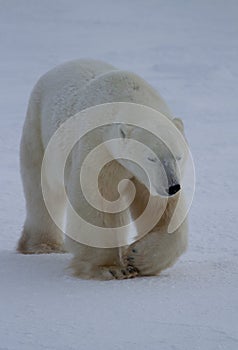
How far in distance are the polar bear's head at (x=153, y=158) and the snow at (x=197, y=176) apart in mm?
428

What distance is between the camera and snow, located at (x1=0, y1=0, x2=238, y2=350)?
9.05 ft

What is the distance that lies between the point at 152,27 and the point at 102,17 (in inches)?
42.8

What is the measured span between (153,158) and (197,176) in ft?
12.7

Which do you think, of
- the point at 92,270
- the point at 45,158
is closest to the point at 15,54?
the point at 45,158

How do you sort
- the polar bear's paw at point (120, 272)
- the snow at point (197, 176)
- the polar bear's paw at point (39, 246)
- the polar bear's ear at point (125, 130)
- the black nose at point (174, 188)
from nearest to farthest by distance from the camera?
the snow at point (197, 176) → the black nose at point (174, 188) → the polar bear's ear at point (125, 130) → the polar bear's paw at point (120, 272) → the polar bear's paw at point (39, 246)

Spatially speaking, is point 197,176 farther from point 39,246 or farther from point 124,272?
point 124,272

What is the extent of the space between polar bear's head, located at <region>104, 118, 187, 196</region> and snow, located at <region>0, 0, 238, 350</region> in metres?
0.43

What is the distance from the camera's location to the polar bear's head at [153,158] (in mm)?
3314

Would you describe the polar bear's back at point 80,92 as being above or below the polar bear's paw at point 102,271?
above

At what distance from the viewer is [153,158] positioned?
11.1ft

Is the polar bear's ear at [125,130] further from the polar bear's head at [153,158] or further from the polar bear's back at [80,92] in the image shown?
the polar bear's back at [80,92]

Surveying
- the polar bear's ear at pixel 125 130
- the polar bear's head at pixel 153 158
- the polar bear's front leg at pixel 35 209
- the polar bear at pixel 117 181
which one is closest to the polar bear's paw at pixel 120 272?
the polar bear at pixel 117 181

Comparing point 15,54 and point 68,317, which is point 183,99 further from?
point 68,317

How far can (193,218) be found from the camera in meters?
6.06
